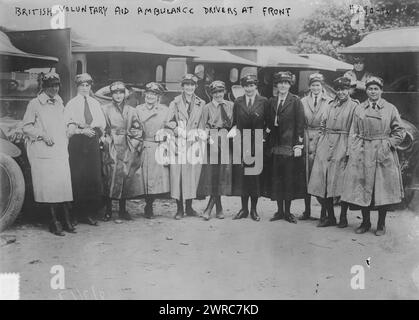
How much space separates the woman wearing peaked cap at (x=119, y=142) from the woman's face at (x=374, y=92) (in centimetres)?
202

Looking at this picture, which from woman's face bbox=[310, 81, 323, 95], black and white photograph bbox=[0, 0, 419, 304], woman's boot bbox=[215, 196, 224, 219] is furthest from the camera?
woman's boot bbox=[215, 196, 224, 219]

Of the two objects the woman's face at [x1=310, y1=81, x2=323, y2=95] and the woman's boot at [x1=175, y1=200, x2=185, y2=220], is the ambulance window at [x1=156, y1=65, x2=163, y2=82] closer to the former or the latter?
the woman's boot at [x1=175, y1=200, x2=185, y2=220]

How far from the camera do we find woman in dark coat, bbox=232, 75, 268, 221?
14.5ft

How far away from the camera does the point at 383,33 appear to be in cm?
445

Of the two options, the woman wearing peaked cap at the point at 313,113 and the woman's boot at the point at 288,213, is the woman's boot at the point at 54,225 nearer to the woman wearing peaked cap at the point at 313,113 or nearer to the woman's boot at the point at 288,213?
the woman's boot at the point at 288,213

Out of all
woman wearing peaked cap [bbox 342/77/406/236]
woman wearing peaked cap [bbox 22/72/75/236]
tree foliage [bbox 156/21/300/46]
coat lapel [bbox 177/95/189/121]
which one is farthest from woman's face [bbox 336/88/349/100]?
woman wearing peaked cap [bbox 22/72/75/236]

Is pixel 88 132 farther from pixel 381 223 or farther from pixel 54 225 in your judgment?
pixel 381 223

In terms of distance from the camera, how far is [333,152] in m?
4.43

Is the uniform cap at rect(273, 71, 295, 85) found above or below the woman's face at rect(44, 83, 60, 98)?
above

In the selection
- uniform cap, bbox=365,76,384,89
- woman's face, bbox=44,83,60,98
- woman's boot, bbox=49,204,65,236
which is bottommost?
woman's boot, bbox=49,204,65,236

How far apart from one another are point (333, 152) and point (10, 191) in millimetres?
2835

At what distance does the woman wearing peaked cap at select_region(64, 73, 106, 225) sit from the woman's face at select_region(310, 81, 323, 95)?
185cm

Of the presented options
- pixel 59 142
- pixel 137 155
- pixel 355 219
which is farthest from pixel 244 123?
pixel 59 142

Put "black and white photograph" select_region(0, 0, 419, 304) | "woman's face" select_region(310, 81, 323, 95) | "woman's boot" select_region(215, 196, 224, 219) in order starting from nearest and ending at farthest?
"black and white photograph" select_region(0, 0, 419, 304)
"woman's face" select_region(310, 81, 323, 95)
"woman's boot" select_region(215, 196, 224, 219)
